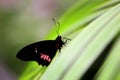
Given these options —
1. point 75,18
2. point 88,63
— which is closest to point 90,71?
point 88,63

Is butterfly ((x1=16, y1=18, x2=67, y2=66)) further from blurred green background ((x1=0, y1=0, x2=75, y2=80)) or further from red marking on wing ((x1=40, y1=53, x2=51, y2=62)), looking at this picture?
blurred green background ((x1=0, y1=0, x2=75, y2=80))

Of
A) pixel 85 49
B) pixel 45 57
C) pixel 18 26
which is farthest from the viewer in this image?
pixel 18 26

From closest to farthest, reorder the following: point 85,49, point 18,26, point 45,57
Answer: point 85,49, point 45,57, point 18,26

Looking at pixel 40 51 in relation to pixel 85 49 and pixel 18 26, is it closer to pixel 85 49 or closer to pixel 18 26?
pixel 85 49

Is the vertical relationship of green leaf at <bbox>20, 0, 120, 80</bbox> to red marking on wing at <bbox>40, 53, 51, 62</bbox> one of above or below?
above

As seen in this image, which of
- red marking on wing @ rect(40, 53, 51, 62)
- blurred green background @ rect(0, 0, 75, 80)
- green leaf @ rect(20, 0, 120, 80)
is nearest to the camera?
green leaf @ rect(20, 0, 120, 80)

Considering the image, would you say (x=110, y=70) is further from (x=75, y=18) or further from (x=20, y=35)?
(x=20, y=35)

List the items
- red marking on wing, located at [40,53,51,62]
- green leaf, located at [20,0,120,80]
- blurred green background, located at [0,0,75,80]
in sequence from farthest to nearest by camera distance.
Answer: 1. blurred green background, located at [0,0,75,80]
2. red marking on wing, located at [40,53,51,62]
3. green leaf, located at [20,0,120,80]

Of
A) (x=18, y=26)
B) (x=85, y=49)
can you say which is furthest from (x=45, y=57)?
(x=18, y=26)

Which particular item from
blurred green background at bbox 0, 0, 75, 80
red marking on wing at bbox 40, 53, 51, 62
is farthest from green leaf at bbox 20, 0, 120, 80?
blurred green background at bbox 0, 0, 75, 80
